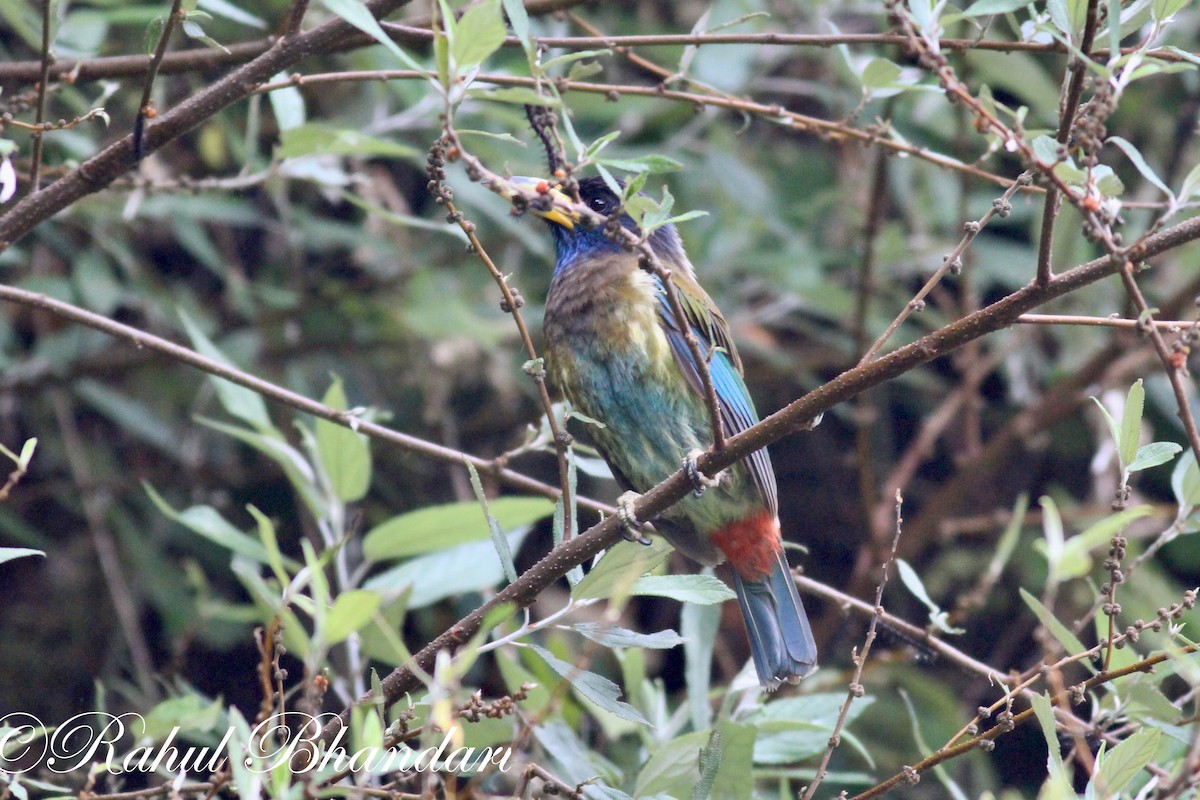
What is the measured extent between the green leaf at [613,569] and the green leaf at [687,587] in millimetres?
24

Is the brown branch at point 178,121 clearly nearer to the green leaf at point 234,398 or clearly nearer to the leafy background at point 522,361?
the green leaf at point 234,398

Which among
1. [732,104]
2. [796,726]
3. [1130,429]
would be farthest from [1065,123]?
[796,726]

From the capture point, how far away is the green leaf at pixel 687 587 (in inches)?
83.0

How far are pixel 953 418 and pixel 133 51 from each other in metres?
3.27

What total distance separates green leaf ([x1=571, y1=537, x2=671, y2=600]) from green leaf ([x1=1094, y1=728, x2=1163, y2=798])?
2.44 ft

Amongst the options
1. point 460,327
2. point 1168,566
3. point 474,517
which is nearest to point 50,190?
point 474,517

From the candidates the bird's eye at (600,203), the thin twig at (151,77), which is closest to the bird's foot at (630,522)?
the thin twig at (151,77)

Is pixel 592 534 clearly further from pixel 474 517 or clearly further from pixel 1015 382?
pixel 1015 382

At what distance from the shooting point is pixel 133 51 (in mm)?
4277

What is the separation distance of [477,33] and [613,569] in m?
0.87

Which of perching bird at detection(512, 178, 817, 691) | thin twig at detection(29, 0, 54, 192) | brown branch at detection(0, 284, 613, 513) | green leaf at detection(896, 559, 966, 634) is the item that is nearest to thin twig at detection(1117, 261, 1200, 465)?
green leaf at detection(896, 559, 966, 634)

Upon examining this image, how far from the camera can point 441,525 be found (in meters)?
2.90

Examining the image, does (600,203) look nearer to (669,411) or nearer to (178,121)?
(669,411)

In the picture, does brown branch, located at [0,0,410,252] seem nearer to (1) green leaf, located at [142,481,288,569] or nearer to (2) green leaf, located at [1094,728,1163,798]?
Result: (1) green leaf, located at [142,481,288,569]
